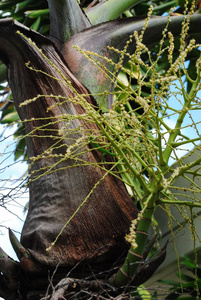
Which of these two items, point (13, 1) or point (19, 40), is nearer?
point (19, 40)

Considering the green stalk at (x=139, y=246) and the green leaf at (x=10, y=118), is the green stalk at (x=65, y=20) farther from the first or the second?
the green leaf at (x=10, y=118)

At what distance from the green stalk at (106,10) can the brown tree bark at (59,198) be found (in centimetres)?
40

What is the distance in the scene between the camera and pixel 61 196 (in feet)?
3.36

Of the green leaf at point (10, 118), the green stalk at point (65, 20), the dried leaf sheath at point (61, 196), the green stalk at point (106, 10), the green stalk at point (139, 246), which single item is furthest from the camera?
the green leaf at point (10, 118)

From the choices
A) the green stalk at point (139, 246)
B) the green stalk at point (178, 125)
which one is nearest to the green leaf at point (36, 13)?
the green stalk at point (178, 125)

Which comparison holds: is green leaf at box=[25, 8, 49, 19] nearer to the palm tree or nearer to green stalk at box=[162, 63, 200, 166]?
the palm tree

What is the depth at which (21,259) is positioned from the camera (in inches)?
36.2

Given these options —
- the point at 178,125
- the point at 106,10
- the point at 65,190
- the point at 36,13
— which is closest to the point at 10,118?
the point at 36,13

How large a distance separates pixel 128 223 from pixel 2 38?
612 millimetres

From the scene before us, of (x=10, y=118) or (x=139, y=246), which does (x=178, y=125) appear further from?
(x=10, y=118)

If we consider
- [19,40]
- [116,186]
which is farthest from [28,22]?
[116,186]

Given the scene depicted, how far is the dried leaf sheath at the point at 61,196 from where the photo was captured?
96 cm

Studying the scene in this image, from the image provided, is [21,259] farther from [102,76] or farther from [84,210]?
[102,76]

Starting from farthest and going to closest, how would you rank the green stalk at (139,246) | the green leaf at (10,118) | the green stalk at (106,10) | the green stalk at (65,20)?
the green leaf at (10,118)
the green stalk at (106,10)
the green stalk at (65,20)
the green stalk at (139,246)
